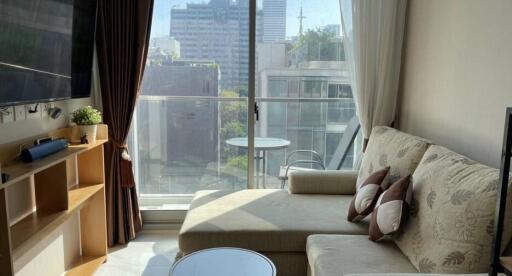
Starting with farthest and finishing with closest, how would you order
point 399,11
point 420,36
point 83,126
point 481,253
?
1. point 399,11
2. point 420,36
3. point 83,126
4. point 481,253

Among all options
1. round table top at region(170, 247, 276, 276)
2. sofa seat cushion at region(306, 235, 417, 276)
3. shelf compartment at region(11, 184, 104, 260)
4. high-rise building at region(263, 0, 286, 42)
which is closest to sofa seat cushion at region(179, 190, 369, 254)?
sofa seat cushion at region(306, 235, 417, 276)

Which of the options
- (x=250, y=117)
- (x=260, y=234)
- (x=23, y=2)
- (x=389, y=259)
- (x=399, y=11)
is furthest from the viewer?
(x=250, y=117)

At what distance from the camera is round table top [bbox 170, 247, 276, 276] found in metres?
1.68

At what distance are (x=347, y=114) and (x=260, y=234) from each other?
61.2 inches

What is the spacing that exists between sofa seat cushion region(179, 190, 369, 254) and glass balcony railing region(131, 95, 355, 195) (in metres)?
0.72

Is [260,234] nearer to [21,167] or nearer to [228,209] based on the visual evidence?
[228,209]

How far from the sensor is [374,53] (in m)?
3.09

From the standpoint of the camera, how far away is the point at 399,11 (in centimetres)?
304

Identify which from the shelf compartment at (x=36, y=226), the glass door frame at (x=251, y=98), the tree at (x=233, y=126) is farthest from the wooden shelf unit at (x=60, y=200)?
the glass door frame at (x=251, y=98)

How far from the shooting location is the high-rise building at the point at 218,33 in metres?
3.13


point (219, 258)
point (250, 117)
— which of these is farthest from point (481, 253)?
point (250, 117)

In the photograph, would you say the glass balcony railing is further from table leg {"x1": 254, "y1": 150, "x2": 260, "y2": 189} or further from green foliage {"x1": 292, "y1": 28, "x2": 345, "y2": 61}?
green foliage {"x1": 292, "y1": 28, "x2": 345, "y2": 61}

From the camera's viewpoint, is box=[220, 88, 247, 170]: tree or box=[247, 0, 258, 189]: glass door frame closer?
box=[247, 0, 258, 189]: glass door frame

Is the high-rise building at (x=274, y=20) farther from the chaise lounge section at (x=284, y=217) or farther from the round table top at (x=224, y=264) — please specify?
the round table top at (x=224, y=264)
